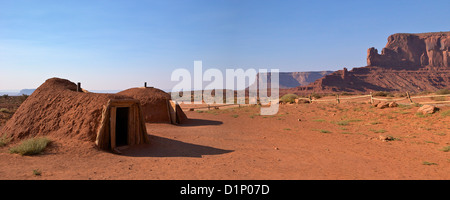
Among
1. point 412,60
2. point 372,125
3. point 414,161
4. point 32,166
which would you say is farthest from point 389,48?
point 32,166

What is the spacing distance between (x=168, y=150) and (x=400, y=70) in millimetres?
97560

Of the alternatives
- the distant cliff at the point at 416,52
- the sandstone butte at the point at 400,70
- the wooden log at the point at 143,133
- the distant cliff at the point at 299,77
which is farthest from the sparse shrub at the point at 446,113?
the distant cliff at the point at 299,77

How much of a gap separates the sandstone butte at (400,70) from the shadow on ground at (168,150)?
6144 centimetres

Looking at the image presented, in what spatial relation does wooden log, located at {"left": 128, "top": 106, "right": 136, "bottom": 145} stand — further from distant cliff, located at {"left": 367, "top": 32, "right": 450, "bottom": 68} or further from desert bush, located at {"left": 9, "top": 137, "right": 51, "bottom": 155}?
distant cliff, located at {"left": 367, "top": 32, "right": 450, "bottom": 68}

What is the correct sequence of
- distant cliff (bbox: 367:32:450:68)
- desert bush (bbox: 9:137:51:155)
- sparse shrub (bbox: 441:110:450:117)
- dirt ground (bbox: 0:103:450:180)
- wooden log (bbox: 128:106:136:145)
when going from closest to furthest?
dirt ground (bbox: 0:103:450:180), desert bush (bbox: 9:137:51:155), wooden log (bbox: 128:106:136:145), sparse shrub (bbox: 441:110:450:117), distant cliff (bbox: 367:32:450:68)

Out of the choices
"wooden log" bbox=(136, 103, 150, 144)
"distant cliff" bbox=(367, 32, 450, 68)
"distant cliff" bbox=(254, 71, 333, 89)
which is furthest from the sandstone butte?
"wooden log" bbox=(136, 103, 150, 144)

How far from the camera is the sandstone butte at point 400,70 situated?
7156 cm

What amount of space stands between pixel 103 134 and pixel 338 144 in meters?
8.16

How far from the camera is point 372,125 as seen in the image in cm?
1373

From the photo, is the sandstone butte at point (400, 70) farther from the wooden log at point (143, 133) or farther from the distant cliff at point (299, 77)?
the wooden log at point (143, 133)

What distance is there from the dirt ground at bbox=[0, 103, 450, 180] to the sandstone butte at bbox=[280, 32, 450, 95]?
57.2 m

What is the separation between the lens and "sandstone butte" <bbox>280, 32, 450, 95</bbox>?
71562 millimetres
